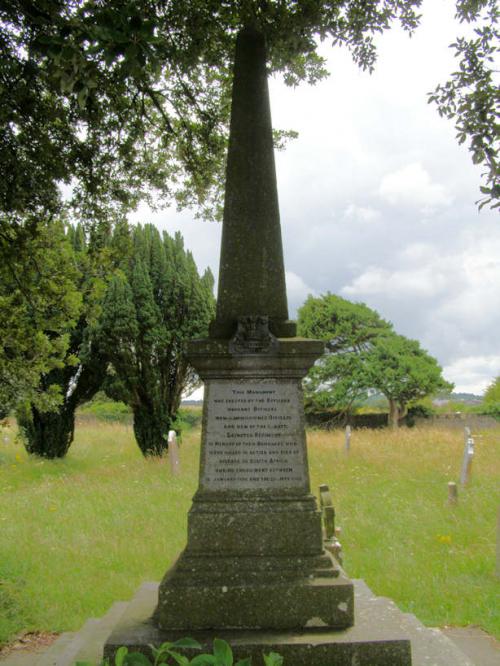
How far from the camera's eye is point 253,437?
473cm

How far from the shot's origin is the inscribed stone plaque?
4695mm

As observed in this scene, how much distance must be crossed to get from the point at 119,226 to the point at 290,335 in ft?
16.7

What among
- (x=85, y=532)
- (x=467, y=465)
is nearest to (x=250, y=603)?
(x=85, y=532)

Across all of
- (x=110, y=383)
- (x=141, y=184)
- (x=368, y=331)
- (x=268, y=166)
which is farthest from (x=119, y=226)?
(x=368, y=331)

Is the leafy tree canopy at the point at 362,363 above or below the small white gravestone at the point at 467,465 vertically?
above

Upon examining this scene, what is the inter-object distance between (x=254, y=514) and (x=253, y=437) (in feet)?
1.87

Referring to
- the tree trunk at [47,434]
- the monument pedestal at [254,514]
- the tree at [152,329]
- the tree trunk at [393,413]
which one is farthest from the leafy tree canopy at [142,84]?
the tree trunk at [393,413]

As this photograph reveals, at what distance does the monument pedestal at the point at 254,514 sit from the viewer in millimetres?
4332

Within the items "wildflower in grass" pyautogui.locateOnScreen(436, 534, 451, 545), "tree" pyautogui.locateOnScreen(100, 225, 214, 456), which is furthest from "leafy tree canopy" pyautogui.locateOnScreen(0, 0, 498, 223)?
"tree" pyautogui.locateOnScreen(100, 225, 214, 456)

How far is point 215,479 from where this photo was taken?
470cm

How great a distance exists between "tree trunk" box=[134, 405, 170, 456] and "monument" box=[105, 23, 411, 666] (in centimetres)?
1369

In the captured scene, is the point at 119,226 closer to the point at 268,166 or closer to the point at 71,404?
the point at 268,166

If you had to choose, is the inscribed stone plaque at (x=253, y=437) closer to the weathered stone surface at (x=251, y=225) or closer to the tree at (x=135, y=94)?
the weathered stone surface at (x=251, y=225)

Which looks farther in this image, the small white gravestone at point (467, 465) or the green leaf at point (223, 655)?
the small white gravestone at point (467, 465)
